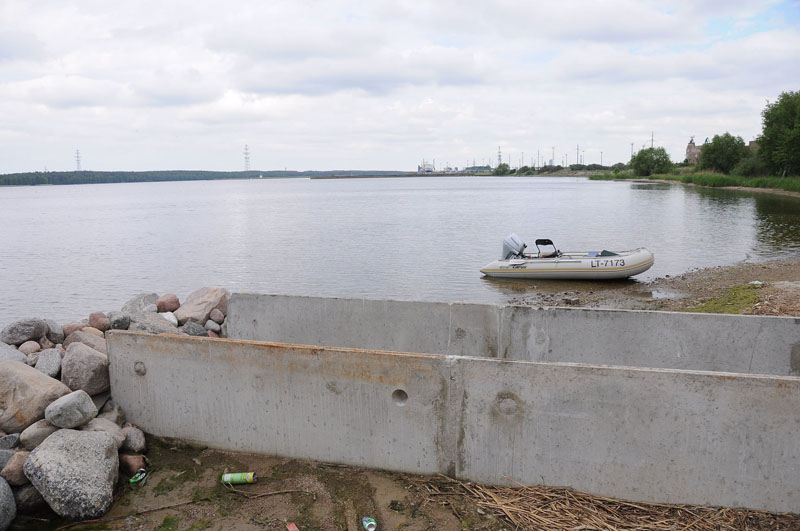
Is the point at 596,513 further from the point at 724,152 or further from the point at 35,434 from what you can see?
the point at 724,152

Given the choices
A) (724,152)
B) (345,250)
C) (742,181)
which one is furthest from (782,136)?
(345,250)

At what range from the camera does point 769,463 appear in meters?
4.30

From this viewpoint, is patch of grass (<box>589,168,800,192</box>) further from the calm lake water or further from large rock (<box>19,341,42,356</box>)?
large rock (<box>19,341,42,356</box>)

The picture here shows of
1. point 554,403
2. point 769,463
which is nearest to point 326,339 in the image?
point 554,403

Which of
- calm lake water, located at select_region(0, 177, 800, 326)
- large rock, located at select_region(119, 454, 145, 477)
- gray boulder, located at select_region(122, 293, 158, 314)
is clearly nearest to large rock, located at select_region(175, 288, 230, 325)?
gray boulder, located at select_region(122, 293, 158, 314)

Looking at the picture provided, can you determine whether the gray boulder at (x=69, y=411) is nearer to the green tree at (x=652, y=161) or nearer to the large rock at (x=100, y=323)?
the large rock at (x=100, y=323)

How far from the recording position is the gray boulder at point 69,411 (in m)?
5.09

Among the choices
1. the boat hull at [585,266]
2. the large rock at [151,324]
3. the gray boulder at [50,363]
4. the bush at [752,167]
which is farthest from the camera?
the bush at [752,167]

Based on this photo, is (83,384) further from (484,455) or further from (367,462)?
(484,455)

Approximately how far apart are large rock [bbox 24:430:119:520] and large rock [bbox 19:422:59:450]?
0.31 meters

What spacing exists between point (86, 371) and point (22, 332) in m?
3.25

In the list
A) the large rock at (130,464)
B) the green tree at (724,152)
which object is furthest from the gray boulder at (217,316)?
the green tree at (724,152)

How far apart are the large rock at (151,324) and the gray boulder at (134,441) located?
9.07ft

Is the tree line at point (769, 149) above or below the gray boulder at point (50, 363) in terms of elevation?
above
